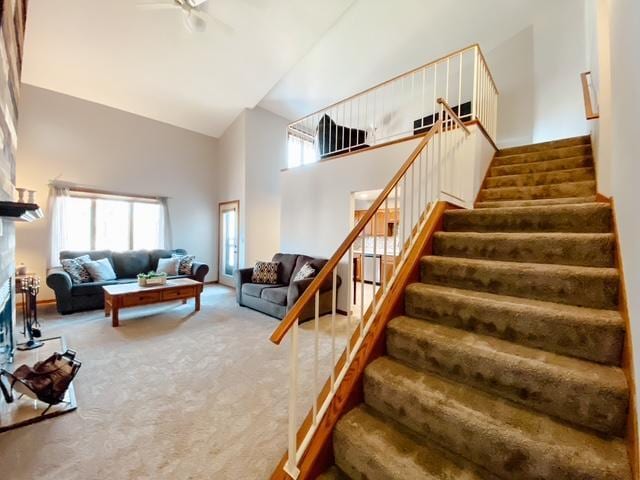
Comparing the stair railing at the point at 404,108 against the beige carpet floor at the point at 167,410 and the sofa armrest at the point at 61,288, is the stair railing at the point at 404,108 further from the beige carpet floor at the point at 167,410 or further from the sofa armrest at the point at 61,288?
the sofa armrest at the point at 61,288

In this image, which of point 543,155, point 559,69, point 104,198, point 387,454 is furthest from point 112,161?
point 559,69

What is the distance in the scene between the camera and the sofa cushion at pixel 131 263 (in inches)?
203

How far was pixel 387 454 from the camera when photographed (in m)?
1.20

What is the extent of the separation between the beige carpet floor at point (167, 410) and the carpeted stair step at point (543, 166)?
9.71 ft

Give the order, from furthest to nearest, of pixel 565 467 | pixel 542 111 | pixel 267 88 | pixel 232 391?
1. pixel 267 88
2. pixel 542 111
3. pixel 232 391
4. pixel 565 467

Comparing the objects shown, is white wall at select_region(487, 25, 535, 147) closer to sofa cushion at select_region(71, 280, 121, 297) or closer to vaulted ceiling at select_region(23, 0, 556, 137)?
vaulted ceiling at select_region(23, 0, 556, 137)

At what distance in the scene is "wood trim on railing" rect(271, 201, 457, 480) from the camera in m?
1.31

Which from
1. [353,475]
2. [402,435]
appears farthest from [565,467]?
[353,475]

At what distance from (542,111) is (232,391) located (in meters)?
6.04

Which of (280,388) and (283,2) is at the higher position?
(283,2)

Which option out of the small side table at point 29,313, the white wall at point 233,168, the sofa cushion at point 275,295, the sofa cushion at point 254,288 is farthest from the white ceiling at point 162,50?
the sofa cushion at point 275,295

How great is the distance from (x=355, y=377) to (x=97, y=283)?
471cm

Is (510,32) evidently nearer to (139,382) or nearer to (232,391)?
(232,391)

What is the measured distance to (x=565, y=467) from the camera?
934 millimetres
